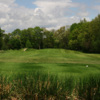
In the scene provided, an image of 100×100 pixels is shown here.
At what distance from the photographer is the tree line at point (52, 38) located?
45.5 m

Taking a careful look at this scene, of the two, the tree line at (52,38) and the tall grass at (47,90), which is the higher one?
the tree line at (52,38)

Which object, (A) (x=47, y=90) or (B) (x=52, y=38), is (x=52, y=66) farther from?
(B) (x=52, y=38)

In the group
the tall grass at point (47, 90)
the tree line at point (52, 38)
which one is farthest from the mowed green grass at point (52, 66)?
the tree line at point (52, 38)

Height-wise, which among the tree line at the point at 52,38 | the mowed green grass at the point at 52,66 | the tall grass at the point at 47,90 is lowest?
the mowed green grass at the point at 52,66

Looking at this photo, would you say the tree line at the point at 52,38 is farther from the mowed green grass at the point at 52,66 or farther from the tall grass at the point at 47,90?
the tall grass at the point at 47,90

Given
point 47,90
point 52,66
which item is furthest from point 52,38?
point 47,90

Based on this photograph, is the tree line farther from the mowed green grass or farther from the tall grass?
the tall grass

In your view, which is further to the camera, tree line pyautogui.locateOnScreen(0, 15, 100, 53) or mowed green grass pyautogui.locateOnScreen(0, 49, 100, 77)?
tree line pyautogui.locateOnScreen(0, 15, 100, 53)

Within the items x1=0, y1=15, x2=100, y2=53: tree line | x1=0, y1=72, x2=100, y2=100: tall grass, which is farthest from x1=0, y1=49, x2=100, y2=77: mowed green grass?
x1=0, y1=15, x2=100, y2=53: tree line

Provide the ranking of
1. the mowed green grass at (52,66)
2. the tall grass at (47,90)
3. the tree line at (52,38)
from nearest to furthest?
the tall grass at (47,90) < the mowed green grass at (52,66) < the tree line at (52,38)

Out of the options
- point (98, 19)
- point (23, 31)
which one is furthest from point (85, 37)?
point (23, 31)

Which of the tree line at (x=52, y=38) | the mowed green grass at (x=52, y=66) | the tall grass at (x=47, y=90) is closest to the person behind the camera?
the tall grass at (x=47, y=90)

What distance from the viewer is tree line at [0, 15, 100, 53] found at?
149 feet

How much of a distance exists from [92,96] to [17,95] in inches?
75.6
